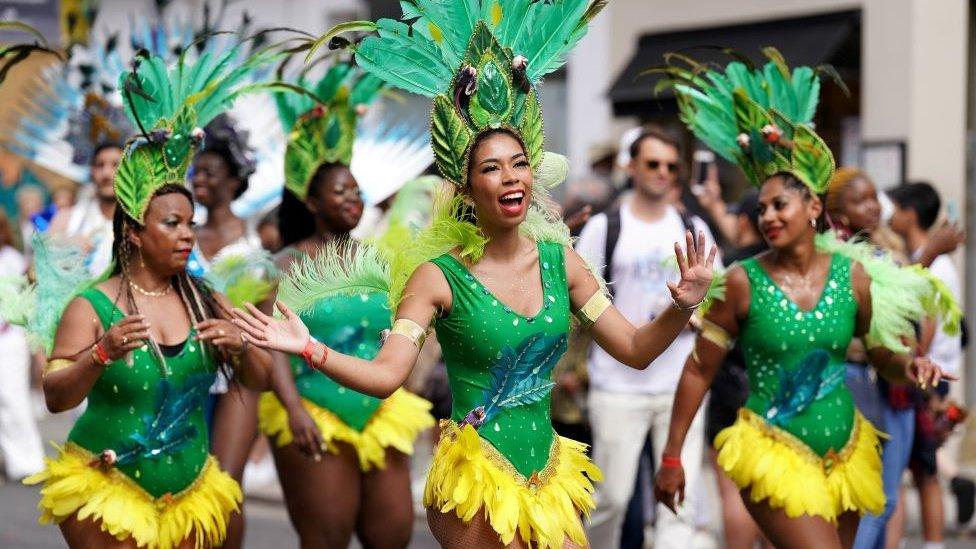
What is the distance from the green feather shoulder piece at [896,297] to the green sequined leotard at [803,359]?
0.42ft

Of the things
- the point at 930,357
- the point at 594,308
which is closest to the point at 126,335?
the point at 594,308

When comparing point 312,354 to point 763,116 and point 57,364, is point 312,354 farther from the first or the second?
point 763,116

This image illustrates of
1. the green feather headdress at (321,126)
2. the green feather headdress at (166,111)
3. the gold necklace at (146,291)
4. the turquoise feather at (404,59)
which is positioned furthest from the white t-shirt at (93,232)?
the turquoise feather at (404,59)

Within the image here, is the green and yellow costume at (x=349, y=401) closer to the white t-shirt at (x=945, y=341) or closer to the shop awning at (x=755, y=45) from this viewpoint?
the white t-shirt at (x=945, y=341)

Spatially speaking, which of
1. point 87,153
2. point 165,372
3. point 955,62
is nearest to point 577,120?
point 955,62

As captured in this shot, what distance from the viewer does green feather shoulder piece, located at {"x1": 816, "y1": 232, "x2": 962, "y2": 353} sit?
5898 mm

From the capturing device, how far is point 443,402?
9.35 metres

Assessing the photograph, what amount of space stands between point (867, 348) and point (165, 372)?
8.86ft

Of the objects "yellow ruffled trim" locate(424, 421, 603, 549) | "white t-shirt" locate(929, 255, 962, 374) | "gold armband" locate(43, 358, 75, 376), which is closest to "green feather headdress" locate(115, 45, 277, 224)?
"gold armband" locate(43, 358, 75, 376)

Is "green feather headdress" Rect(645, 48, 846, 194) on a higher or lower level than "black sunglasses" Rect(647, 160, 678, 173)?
higher

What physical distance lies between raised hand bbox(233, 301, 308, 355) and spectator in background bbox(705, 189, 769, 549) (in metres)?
3.50

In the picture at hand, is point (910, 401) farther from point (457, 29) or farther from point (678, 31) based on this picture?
point (678, 31)

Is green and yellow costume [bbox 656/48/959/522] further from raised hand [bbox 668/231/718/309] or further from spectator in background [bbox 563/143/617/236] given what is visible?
spectator in background [bbox 563/143/617/236]

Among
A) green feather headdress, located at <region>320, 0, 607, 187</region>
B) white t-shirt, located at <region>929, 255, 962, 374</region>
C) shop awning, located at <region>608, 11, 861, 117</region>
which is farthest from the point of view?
shop awning, located at <region>608, 11, 861, 117</region>
